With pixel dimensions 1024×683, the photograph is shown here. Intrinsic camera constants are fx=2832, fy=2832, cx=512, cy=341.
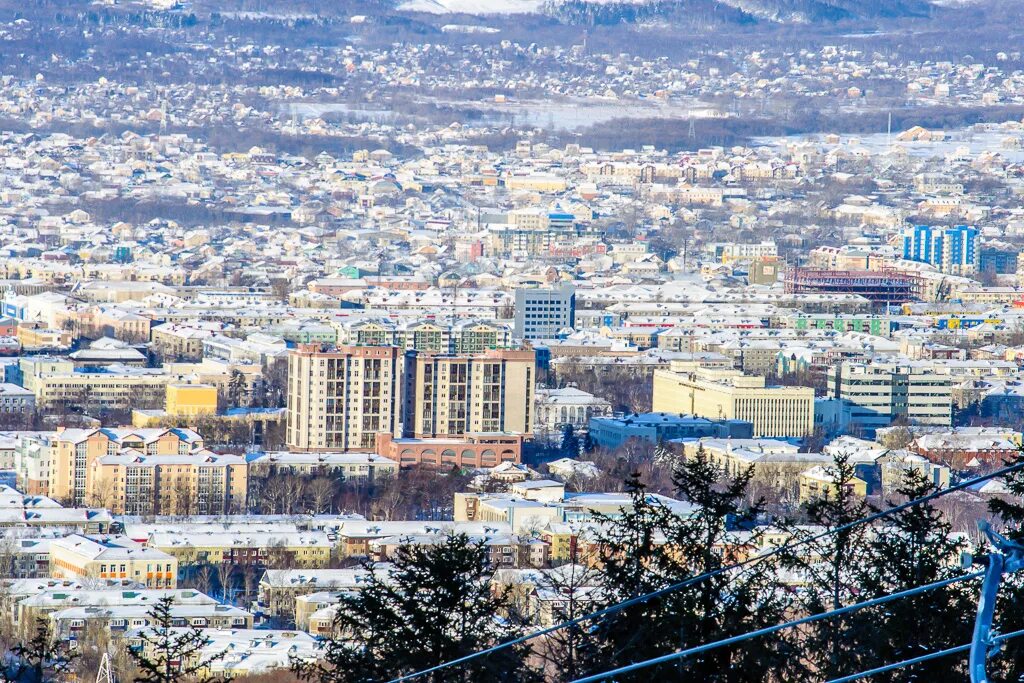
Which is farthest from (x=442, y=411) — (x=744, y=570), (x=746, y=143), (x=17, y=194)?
(x=746, y=143)

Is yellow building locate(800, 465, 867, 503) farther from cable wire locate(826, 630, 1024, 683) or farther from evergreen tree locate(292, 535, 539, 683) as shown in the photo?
cable wire locate(826, 630, 1024, 683)

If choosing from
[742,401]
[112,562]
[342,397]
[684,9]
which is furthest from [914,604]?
[684,9]

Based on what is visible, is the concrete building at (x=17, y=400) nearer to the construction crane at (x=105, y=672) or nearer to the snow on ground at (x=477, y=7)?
the construction crane at (x=105, y=672)

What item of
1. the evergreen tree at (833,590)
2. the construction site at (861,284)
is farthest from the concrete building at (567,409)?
the evergreen tree at (833,590)

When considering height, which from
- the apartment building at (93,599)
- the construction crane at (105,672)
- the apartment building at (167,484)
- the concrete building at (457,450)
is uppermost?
the construction crane at (105,672)

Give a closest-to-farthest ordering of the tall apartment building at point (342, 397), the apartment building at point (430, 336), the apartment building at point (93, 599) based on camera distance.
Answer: the apartment building at point (93, 599) → the tall apartment building at point (342, 397) → the apartment building at point (430, 336)

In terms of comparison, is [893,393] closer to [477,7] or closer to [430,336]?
[430,336]
